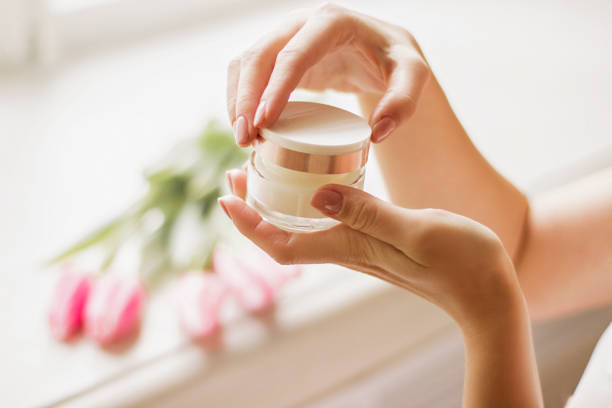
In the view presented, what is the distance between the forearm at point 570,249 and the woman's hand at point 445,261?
0.23 metres

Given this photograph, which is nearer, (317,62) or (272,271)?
(317,62)

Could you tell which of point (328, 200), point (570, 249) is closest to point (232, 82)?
point (328, 200)

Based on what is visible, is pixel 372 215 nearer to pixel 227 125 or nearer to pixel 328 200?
pixel 328 200

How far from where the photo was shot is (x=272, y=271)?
0.69 metres

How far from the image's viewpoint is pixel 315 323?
664mm

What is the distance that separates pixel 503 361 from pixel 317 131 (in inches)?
8.1

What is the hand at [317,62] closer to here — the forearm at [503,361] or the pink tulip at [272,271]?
the forearm at [503,361]

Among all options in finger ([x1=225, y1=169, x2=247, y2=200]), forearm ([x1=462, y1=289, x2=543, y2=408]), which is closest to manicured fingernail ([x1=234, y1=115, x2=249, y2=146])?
finger ([x1=225, y1=169, x2=247, y2=200])

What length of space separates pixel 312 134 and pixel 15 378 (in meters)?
0.39

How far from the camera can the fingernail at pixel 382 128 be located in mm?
424

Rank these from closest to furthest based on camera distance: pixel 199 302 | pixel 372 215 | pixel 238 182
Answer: pixel 372 215, pixel 238 182, pixel 199 302

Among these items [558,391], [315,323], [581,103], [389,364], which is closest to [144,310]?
[315,323]

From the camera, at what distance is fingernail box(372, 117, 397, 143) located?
424mm

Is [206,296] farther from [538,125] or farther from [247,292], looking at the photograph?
[538,125]
